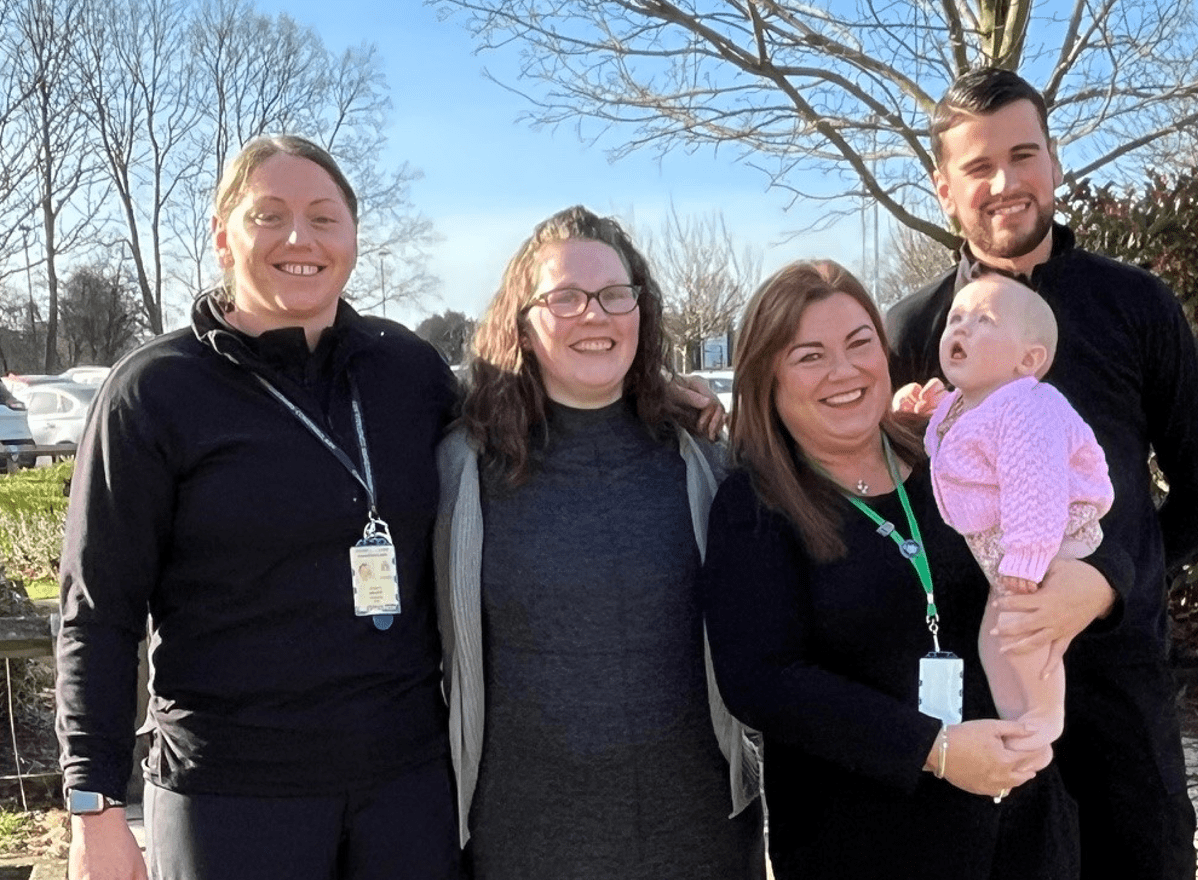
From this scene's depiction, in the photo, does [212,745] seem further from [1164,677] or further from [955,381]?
[1164,677]

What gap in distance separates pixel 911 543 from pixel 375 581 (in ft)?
3.76

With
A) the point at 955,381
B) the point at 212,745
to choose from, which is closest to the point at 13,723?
the point at 212,745

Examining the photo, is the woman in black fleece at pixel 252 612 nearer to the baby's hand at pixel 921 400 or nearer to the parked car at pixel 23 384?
the baby's hand at pixel 921 400

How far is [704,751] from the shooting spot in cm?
260

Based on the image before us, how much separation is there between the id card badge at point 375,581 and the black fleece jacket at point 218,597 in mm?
24

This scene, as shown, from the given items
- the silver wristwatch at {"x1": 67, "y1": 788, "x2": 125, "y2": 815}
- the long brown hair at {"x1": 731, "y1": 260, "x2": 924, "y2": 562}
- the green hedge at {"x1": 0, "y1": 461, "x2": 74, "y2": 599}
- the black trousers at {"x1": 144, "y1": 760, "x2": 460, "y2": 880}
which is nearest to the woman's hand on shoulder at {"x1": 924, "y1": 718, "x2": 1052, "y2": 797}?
the long brown hair at {"x1": 731, "y1": 260, "x2": 924, "y2": 562}

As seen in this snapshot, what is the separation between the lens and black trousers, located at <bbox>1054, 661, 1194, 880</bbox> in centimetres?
267

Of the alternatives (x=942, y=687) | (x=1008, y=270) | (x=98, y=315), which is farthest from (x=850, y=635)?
(x=98, y=315)

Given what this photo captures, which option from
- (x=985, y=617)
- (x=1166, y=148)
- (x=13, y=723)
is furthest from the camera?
(x=1166, y=148)

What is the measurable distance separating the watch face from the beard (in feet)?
7.92

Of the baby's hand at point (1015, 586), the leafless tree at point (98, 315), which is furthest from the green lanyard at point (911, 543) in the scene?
the leafless tree at point (98, 315)

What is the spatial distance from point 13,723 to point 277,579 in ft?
12.5

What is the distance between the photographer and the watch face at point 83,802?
2250 millimetres

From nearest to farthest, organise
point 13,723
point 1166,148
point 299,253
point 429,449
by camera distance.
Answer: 1. point 299,253
2. point 429,449
3. point 13,723
4. point 1166,148
